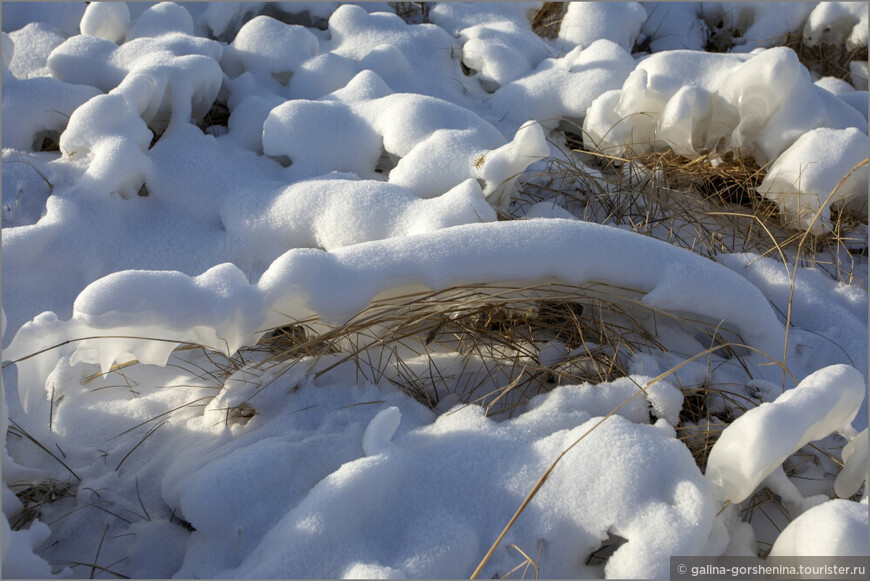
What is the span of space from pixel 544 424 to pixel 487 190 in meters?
0.77

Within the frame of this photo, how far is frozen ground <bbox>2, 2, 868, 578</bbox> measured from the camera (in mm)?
1277

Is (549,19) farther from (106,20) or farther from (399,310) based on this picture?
(399,310)

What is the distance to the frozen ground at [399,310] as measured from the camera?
4.19ft

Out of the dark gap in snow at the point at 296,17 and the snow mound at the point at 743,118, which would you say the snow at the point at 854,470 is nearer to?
the snow mound at the point at 743,118

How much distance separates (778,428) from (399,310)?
828 mm

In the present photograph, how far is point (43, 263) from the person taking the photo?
1.85 metres

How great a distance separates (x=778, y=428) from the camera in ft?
3.95

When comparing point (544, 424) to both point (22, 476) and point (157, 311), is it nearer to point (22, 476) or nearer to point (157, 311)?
point (157, 311)

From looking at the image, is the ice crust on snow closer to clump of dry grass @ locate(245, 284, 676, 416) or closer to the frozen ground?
the frozen ground

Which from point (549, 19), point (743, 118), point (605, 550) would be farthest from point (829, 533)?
point (549, 19)

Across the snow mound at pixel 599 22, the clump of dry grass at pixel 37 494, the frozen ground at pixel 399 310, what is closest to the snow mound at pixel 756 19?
the snow mound at pixel 599 22

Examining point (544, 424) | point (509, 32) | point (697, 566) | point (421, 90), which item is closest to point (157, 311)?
point (544, 424)

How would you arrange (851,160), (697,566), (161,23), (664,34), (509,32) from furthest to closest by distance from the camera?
1. (664,34)
2. (509,32)
3. (161,23)
4. (851,160)
5. (697,566)

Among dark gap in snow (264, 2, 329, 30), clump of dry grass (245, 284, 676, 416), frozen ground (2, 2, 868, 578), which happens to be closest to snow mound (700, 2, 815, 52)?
frozen ground (2, 2, 868, 578)
